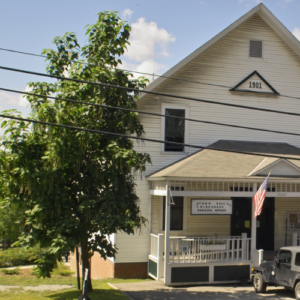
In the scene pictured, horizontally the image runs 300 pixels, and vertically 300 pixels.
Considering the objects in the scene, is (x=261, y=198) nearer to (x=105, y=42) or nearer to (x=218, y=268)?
(x=218, y=268)

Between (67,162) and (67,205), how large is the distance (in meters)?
1.07

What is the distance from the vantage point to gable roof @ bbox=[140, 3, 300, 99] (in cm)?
1588

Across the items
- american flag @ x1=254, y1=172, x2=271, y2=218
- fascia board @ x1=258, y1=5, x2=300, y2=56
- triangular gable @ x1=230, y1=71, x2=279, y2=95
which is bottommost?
american flag @ x1=254, y1=172, x2=271, y2=218

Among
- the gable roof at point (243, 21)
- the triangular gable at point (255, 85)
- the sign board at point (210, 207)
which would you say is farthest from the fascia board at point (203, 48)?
the sign board at point (210, 207)

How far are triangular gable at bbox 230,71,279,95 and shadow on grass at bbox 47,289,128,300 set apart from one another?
31.0 ft

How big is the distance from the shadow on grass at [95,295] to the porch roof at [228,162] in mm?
3824

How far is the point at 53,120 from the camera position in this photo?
10.2 meters

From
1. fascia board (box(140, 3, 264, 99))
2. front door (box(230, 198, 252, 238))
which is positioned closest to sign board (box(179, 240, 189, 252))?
front door (box(230, 198, 252, 238))

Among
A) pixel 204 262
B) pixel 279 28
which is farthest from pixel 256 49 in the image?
pixel 204 262

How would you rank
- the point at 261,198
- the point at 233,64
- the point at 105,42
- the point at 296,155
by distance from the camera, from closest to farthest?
the point at 105,42
the point at 261,198
the point at 296,155
the point at 233,64

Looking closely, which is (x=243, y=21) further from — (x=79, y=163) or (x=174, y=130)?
(x=79, y=163)

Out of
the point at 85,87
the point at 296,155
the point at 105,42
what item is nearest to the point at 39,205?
the point at 85,87

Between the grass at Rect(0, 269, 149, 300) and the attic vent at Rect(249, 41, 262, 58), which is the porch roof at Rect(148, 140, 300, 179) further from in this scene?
the grass at Rect(0, 269, 149, 300)

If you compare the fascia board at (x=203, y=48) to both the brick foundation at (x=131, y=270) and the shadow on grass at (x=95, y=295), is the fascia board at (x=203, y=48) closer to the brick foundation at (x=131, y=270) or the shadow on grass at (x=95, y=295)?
the brick foundation at (x=131, y=270)
